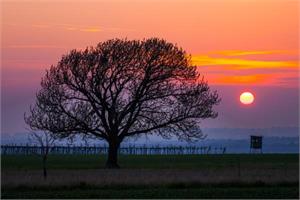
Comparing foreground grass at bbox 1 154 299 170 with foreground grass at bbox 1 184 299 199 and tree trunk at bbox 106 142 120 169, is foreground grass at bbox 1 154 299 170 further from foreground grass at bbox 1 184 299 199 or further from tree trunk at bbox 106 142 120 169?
foreground grass at bbox 1 184 299 199

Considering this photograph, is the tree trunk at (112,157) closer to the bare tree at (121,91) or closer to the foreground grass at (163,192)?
the bare tree at (121,91)

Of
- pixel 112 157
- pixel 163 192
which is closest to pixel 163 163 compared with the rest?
pixel 112 157

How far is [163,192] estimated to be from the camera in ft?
101

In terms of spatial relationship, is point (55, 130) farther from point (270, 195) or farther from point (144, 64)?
point (270, 195)

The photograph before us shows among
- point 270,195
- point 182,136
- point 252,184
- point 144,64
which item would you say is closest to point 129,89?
point 144,64

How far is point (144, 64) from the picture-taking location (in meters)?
60.7

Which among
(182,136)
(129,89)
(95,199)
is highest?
(129,89)

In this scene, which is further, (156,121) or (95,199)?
(156,121)

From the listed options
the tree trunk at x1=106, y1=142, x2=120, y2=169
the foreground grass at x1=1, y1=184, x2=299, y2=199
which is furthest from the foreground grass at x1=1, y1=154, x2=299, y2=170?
the foreground grass at x1=1, y1=184, x2=299, y2=199

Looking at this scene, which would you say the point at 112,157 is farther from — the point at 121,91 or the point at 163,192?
the point at 163,192

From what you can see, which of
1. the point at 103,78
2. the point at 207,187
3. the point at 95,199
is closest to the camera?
the point at 95,199

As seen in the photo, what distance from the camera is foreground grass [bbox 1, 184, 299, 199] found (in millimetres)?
29203

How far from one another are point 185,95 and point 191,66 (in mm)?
2582

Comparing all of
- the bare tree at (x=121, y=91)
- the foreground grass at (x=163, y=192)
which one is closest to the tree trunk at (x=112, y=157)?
the bare tree at (x=121, y=91)
